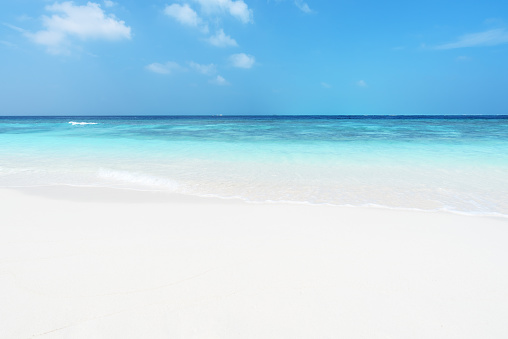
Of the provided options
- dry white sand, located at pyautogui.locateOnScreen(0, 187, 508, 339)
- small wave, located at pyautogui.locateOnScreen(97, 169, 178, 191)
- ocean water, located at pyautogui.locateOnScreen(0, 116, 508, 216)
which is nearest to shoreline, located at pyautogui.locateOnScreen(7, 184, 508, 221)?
ocean water, located at pyautogui.locateOnScreen(0, 116, 508, 216)

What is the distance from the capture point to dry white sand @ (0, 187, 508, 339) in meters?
1.82

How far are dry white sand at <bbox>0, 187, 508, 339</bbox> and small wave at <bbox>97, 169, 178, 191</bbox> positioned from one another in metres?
1.74

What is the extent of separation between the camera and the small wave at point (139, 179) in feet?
18.3

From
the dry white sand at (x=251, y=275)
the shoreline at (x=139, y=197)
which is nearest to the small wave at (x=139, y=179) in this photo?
the shoreline at (x=139, y=197)

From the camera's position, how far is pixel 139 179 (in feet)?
20.1

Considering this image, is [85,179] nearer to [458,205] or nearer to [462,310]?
[462,310]

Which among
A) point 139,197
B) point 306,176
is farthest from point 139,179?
point 306,176

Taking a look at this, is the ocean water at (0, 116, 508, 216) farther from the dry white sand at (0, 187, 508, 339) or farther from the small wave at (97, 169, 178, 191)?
the dry white sand at (0, 187, 508, 339)

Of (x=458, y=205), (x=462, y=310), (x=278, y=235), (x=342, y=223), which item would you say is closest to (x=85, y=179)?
(x=278, y=235)

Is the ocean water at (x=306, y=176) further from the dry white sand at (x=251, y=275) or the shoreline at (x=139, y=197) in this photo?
the dry white sand at (x=251, y=275)

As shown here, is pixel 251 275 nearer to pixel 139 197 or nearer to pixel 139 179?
pixel 139 197

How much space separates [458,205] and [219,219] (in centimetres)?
378

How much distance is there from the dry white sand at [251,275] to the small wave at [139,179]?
1736 millimetres

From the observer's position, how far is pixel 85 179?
6062 millimetres
